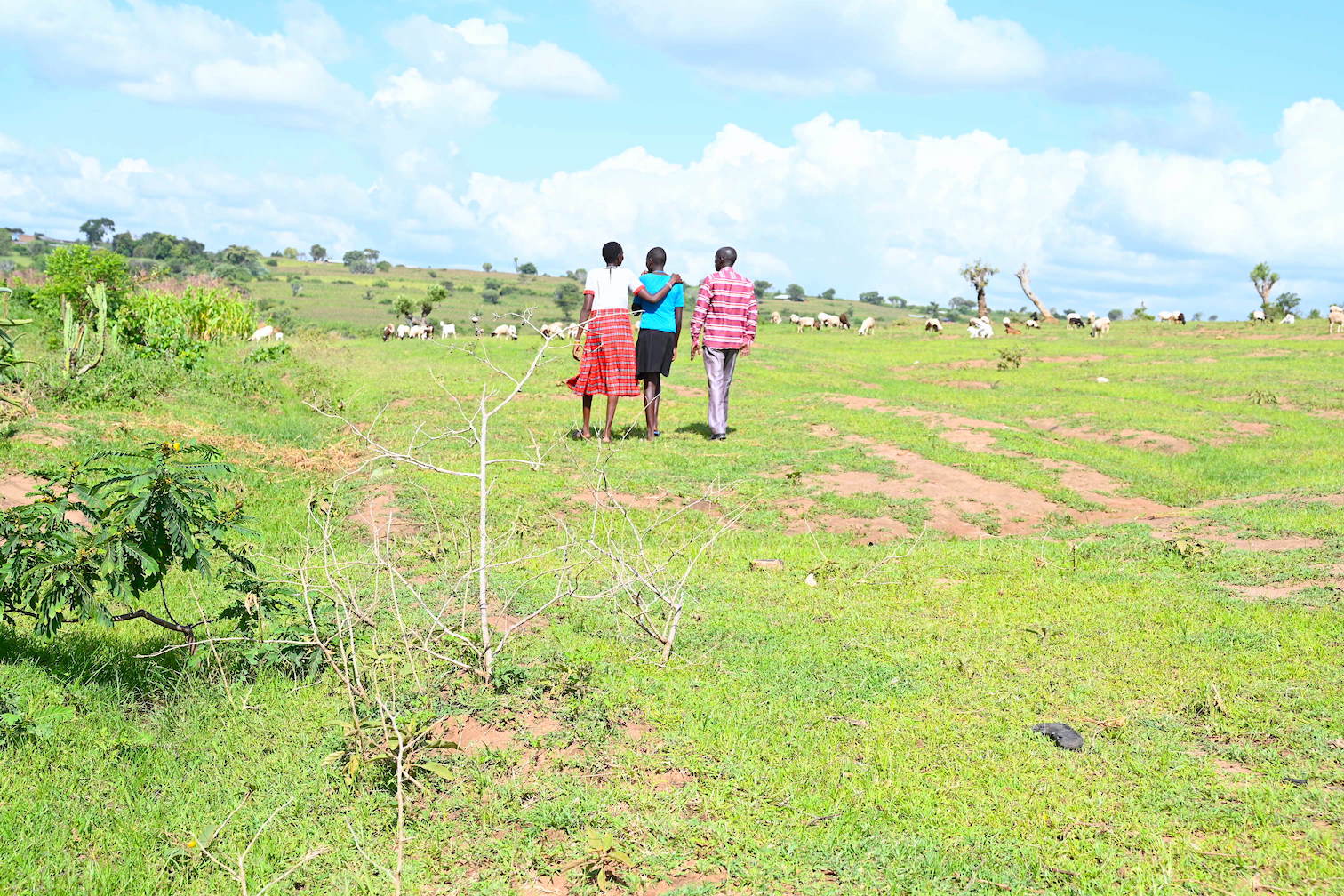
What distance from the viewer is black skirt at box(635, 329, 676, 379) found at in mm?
11570

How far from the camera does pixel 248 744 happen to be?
4777mm

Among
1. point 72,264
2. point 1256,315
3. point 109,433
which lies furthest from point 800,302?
point 109,433

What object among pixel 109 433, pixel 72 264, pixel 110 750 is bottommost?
pixel 110 750

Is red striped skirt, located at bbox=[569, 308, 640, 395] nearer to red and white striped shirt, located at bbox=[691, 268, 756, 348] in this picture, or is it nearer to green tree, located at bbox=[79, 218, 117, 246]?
red and white striped shirt, located at bbox=[691, 268, 756, 348]

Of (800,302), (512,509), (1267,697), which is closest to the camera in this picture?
(1267,697)

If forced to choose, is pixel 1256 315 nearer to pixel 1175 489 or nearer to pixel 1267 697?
→ pixel 1175 489

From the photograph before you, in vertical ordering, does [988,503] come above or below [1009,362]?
below

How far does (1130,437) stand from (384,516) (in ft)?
33.4

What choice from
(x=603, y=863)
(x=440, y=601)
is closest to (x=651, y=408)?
(x=440, y=601)

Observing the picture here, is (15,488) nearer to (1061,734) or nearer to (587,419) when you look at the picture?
(587,419)

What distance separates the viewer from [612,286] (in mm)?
11203

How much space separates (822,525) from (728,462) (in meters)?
2.23

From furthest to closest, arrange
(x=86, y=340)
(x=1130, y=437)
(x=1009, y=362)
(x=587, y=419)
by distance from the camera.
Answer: (x=1009, y=362) < (x=86, y=340) < (x=1130, y=437) < (x=587, y=419)

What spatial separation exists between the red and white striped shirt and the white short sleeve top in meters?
0.94
